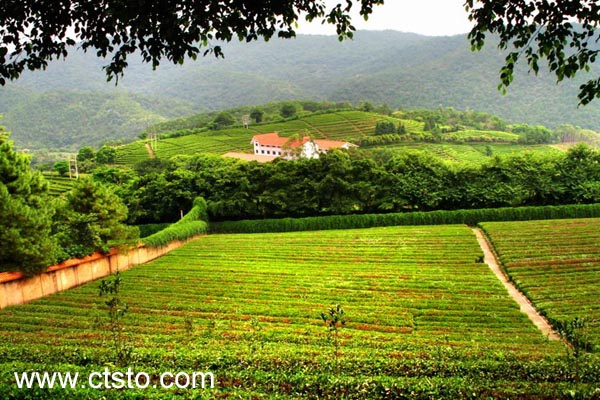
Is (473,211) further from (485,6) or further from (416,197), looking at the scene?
(485,6)

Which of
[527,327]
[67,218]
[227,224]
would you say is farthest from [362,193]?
[527,327]

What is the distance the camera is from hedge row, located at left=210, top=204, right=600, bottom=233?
141ft

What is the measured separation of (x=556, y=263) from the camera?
83.9 feet

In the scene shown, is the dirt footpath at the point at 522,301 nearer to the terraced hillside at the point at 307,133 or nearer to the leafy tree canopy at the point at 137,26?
the leafy tree canopy at the point at 137,26

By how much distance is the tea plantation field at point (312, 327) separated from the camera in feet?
27.4

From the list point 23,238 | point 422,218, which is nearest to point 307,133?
point 422,218

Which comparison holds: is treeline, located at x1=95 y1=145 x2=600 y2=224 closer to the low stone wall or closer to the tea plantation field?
the tea plantation field

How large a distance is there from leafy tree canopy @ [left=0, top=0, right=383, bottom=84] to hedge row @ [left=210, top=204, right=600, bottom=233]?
126 feet

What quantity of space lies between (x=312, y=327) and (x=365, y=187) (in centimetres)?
3189

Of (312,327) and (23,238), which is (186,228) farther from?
(312,327)

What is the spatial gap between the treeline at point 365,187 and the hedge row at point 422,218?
5.58ft

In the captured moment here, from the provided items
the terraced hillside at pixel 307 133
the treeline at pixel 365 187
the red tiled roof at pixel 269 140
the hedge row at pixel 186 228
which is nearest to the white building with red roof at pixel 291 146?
the red tiled roof at pixel 269 140

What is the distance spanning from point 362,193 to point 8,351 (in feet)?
128

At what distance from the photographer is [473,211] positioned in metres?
43.6
